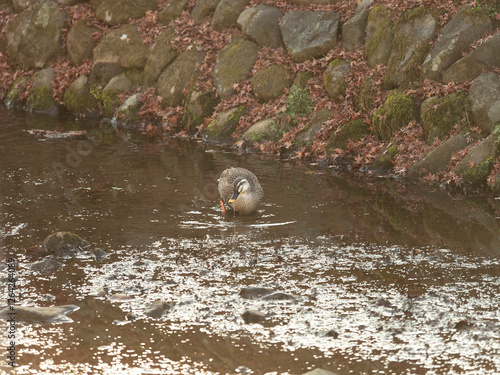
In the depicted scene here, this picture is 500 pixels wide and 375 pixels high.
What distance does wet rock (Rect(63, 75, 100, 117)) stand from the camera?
70.3ft

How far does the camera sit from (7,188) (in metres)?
13.1

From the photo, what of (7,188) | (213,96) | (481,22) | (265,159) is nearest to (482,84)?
(481,22)

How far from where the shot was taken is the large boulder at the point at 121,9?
21.6m

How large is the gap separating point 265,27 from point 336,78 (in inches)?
114

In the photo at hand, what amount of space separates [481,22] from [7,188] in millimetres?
9367

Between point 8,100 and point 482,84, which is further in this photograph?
point 8,100

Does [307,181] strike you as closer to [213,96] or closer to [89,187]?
[89,187]

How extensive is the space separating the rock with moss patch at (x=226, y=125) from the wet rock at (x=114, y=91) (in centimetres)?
396

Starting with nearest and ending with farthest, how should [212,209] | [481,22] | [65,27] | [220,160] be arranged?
1. [212,209]
2. [481,22]
3. [220,160]
4. [65,27]

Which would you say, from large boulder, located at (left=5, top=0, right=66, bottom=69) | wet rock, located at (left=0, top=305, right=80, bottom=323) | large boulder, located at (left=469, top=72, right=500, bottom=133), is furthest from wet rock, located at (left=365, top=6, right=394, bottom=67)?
large boulder, located at (left=5, top=0, right=66, bottom=69)

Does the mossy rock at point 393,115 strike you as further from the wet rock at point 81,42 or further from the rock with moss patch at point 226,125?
the wet rock at point 81,42

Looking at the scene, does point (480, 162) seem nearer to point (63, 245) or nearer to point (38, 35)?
point (63, 245)

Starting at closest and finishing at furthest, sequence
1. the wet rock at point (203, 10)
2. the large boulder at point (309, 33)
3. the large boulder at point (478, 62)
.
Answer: the large boulder at point (478, 62) → the large boulder at point (309, 33) → the wet rock at point (203, 10)

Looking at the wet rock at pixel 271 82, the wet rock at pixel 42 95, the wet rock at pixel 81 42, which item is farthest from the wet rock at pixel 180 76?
the wet rock at pixel 42 95
